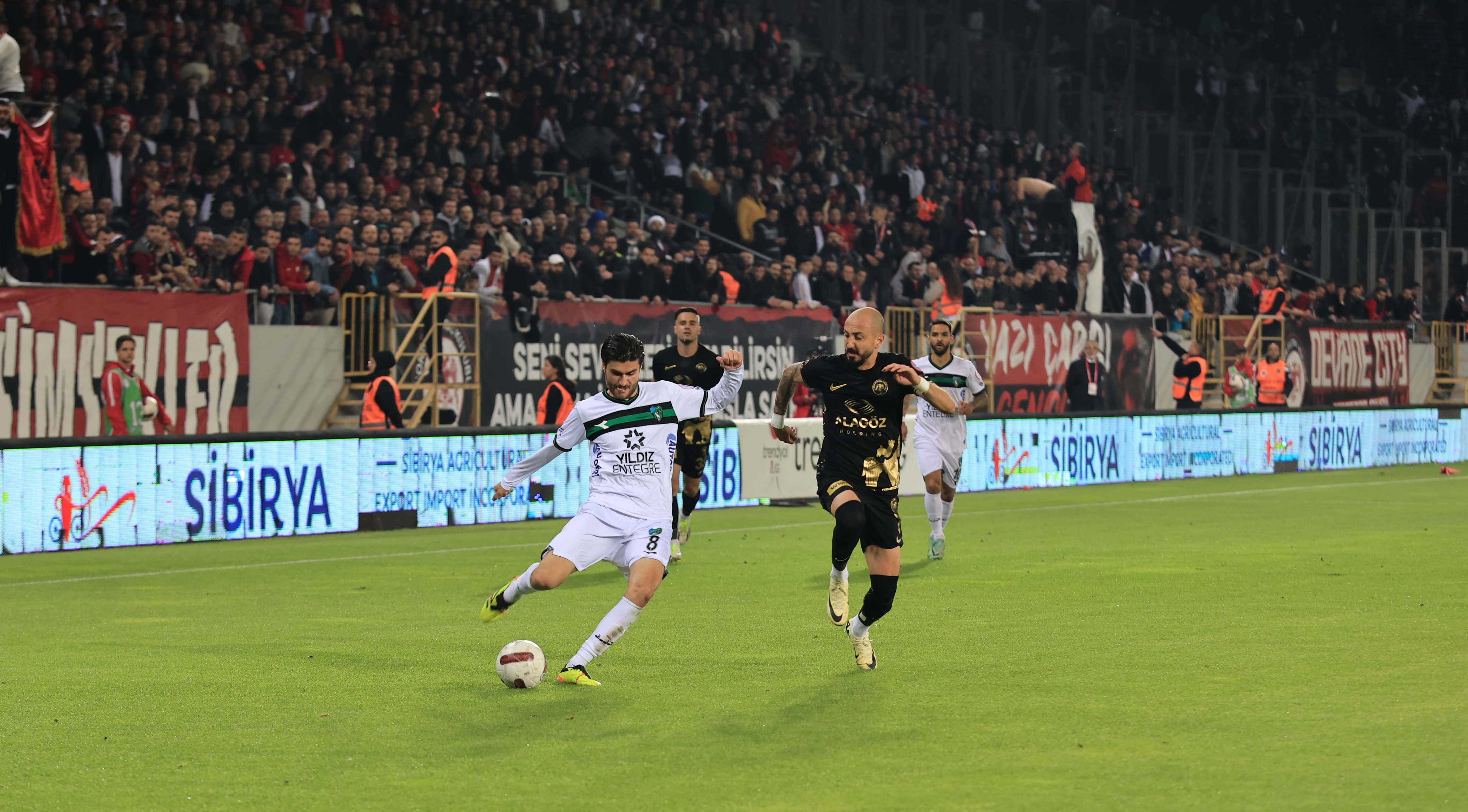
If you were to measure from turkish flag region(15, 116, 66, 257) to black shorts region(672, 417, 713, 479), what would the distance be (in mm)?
8147

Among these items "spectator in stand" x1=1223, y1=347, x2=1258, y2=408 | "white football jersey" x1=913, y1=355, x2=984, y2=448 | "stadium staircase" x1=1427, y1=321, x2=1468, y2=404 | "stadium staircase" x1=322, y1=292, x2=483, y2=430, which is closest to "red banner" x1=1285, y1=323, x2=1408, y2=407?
"stadium staircase" x1=1427, y1=321, x2=1468, y2=404

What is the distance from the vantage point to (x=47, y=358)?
19.3 m

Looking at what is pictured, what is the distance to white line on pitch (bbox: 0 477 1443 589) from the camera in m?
15.5

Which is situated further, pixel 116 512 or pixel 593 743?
pixel 116 512

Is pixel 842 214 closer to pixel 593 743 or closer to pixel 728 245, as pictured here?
pixel 728 245

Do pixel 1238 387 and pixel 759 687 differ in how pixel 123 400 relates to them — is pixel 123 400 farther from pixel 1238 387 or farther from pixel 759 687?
pixel 1238 387

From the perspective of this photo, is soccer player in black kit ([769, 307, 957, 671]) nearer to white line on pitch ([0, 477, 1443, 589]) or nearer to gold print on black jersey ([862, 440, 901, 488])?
gold print on black jersey ([862, 440, 901, 488])

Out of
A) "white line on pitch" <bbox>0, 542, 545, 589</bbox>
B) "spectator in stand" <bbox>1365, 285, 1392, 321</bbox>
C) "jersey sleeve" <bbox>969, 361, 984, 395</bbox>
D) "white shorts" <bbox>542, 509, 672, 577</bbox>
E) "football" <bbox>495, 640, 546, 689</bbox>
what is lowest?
"white line on pitch" <bbox>0, 542, 545, 589</bbox>

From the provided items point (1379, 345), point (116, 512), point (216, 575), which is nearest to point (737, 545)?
point (216, 575)

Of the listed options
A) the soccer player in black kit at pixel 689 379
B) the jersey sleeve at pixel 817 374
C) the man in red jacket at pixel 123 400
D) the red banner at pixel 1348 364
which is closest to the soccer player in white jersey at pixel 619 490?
the jersey sleeve at pixel 817 374

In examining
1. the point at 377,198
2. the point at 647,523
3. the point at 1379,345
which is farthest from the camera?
the point at 1379,345

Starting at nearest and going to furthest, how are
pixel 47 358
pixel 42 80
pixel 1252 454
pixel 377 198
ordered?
1. pixel 47 358
2. pixel 42 80
3. pixel 377 198
4. pixel 1252 454

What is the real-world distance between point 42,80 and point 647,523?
52.3 ft

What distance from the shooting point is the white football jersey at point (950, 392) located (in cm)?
1664
